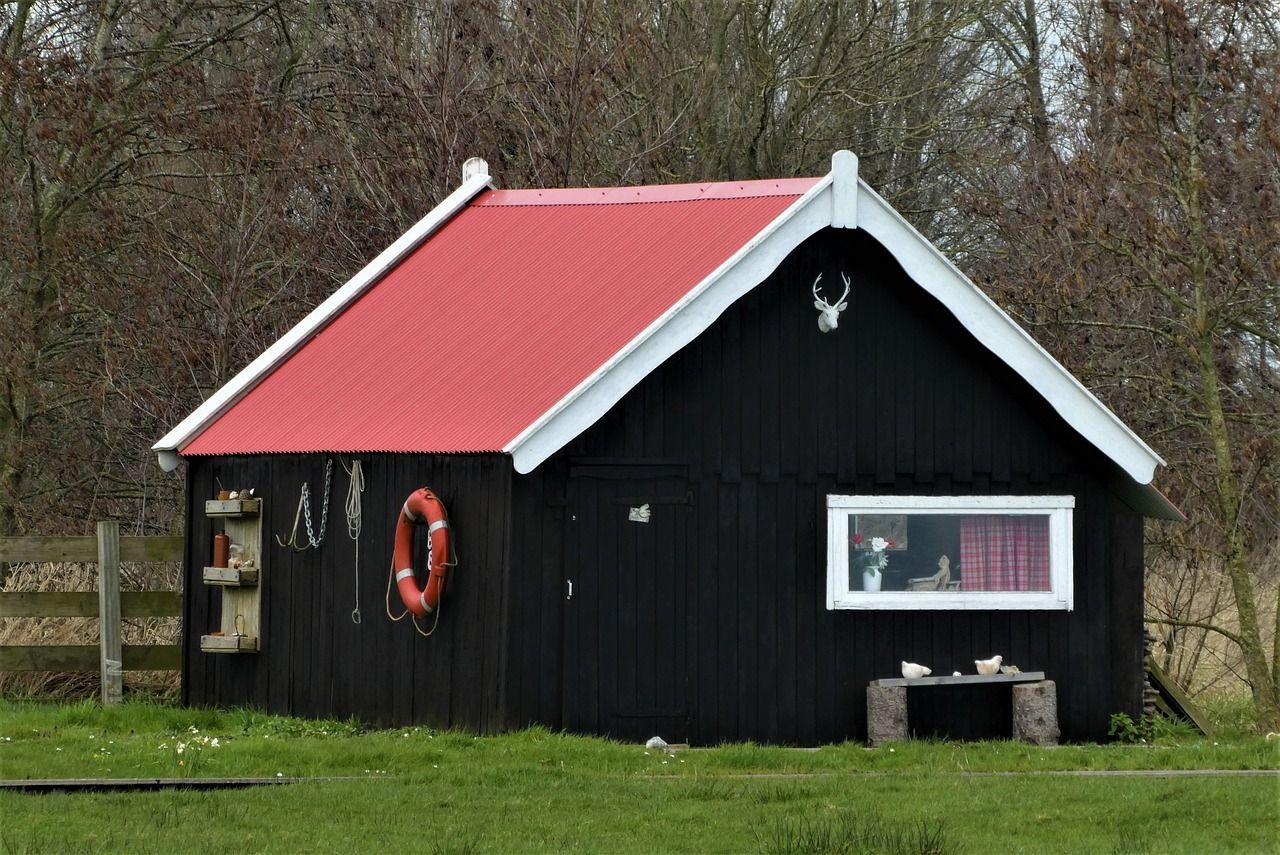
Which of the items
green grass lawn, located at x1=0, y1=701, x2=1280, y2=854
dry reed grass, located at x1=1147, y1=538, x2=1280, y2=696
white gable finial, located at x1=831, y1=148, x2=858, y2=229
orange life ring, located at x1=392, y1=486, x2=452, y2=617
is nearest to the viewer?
green grass lawn, located at x1=0, y1=701, x2=1280, y2=854

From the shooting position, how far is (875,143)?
25.6 meters

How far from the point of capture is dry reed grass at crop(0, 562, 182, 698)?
16.4m

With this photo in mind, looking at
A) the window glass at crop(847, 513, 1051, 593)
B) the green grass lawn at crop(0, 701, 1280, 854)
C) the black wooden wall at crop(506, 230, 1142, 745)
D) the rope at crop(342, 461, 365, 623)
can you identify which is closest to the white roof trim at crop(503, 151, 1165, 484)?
the black wooden wall at crop(506, 230, 1142, 745)

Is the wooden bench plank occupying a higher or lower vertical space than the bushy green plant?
higher

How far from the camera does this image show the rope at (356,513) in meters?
14.5

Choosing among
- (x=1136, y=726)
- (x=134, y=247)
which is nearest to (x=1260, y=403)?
(x=1136, y=726)

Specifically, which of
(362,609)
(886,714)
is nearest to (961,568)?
(886,714)

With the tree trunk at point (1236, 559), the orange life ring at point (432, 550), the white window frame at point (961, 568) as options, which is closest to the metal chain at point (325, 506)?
the orange life ring at point (432, 550)

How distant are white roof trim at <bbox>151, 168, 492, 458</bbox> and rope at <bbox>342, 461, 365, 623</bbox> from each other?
217 cm

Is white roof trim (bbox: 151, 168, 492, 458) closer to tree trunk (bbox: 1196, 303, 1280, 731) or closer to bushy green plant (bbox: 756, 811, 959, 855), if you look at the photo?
tree trunk (bbox: 1196, 303, 1280, 731)

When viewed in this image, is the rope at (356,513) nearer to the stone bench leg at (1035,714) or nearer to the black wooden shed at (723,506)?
the black wooden shed at (723,506)

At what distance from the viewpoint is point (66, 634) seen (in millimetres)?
16641

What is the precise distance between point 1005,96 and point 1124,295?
27.9 ft

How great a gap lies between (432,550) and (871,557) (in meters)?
3.33
